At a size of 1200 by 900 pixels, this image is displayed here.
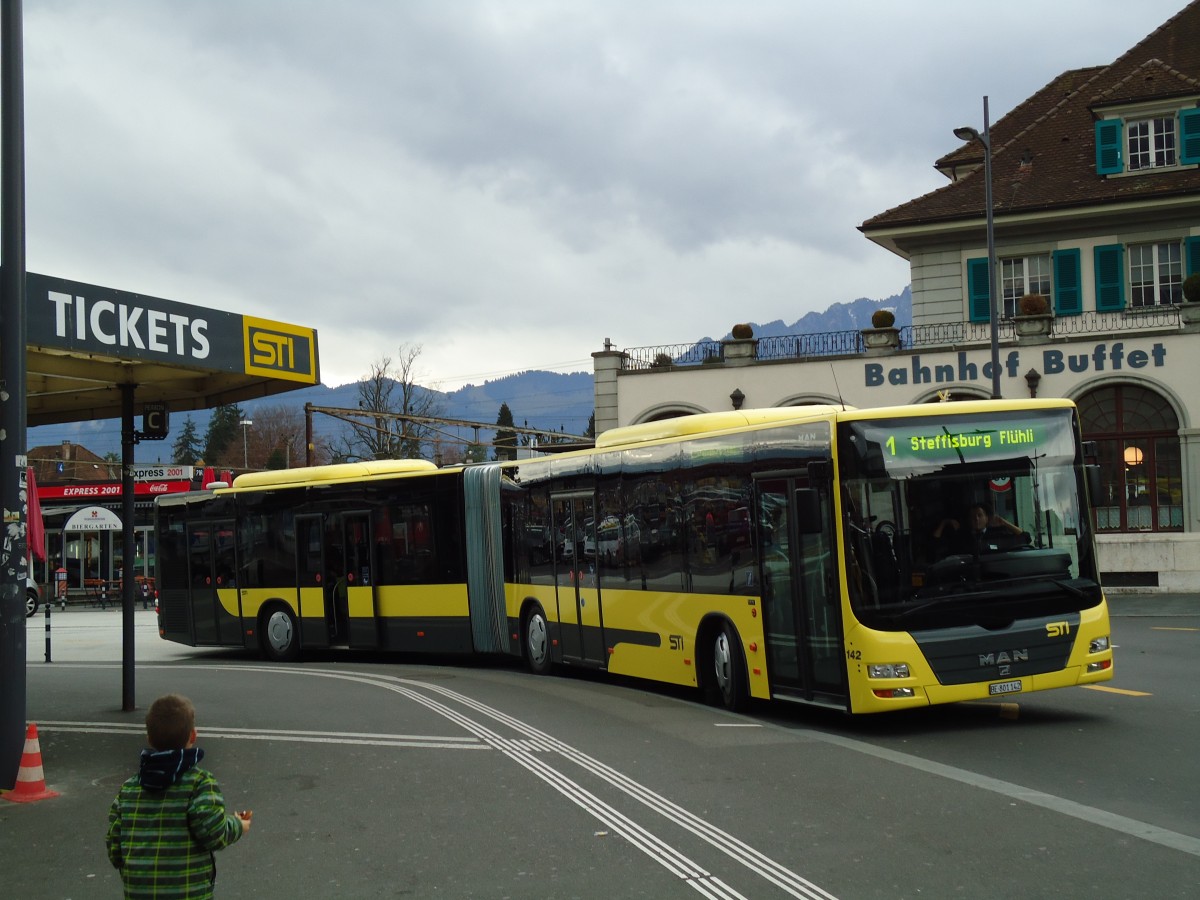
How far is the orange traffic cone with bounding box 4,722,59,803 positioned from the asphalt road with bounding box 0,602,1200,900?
17cm

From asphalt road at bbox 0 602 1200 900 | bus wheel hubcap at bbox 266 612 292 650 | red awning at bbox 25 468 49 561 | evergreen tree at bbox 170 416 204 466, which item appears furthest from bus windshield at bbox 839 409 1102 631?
evergreen tree at bbox 170 416 204 466

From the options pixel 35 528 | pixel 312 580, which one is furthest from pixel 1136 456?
pixel 35 528

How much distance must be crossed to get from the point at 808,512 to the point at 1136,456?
2290cm

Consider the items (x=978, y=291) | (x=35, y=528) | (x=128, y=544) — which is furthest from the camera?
(x=978, y=291)

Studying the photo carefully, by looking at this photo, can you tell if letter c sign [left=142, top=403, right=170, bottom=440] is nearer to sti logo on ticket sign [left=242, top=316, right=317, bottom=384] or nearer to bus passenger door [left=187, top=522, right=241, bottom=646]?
sti logo on ticket sign [left=242, top=316, right=317, bottom=384]

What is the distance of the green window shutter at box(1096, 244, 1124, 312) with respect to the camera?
3225 cm

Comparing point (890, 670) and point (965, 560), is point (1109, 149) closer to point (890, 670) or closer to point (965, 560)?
point (965, 560)

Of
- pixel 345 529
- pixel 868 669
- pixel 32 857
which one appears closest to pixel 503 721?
pixel 868 669

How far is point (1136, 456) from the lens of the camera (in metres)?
31.1

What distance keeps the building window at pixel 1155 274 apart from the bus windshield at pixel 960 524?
2297cm

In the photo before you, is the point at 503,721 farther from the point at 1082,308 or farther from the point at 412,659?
the point at 1082,308

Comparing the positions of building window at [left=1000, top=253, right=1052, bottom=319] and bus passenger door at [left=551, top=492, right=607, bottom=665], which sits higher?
building window at [left=1000, top=253, right=1052, bottom=319]

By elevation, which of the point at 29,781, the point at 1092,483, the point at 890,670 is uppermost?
the point at 1092,483

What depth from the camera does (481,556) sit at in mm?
19266
